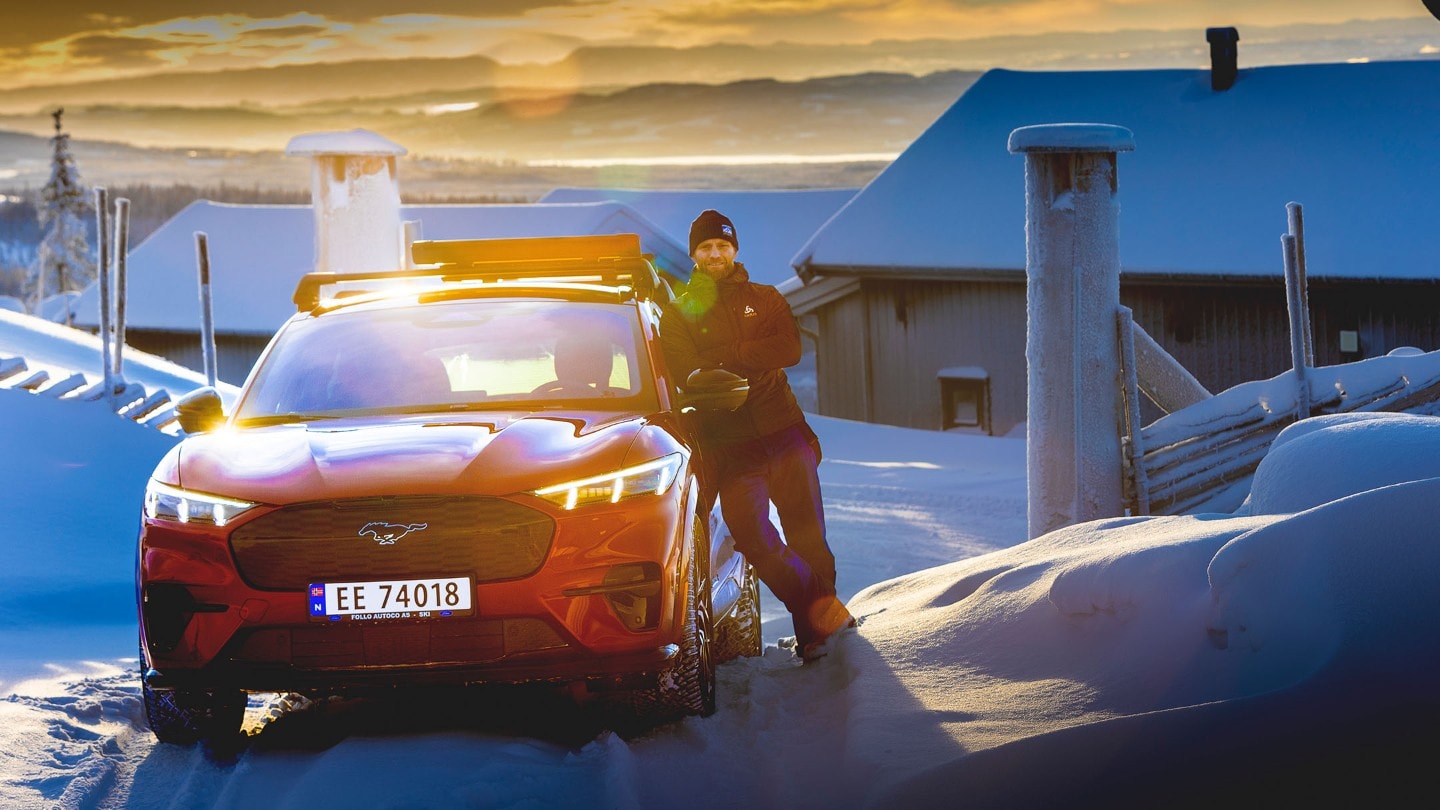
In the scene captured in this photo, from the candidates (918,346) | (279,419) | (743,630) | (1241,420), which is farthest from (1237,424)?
(918,346)

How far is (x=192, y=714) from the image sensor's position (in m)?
5.38

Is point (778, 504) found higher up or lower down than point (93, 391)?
lower down

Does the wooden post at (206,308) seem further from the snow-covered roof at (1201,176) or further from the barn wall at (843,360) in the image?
the barn wall at (843,360)

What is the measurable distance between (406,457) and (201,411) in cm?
118

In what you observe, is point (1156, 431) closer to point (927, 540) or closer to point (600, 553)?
point (927, 540)

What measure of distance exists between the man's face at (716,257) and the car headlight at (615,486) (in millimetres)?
1663

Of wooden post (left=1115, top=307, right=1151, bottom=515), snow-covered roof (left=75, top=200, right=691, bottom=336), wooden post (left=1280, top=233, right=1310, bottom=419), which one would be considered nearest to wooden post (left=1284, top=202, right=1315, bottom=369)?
wooden post (left=1280, top=233, right=1310, bottom=419)

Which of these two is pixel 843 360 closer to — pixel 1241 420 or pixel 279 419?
pixel 1241 420

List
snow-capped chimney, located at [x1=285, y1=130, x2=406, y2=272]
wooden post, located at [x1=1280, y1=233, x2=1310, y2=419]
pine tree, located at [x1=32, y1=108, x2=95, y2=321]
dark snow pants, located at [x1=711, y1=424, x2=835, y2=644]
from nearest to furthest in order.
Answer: dark snow pants, located at [x1=711, y1=424, x2=835, y2=644] → wooden post, located at [x1=1280, y1=233, x2=1310, y2=419] → snow-capped chimney, located at [x1=285, y1=130, x2=406, y2=272] → pine tree, located at [x1=32, y1=108, x2=95, y2=321]

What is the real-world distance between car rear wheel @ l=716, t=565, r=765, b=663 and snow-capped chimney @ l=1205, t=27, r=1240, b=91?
2054 centimetres

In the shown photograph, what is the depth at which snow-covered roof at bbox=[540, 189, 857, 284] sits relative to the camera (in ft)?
178

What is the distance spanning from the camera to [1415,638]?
416 centimetres

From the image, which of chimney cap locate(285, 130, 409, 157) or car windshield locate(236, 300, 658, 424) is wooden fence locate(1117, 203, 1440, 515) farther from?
chimney cap locate(285, 130, 409, 157)

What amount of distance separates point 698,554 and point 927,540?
6.14m
